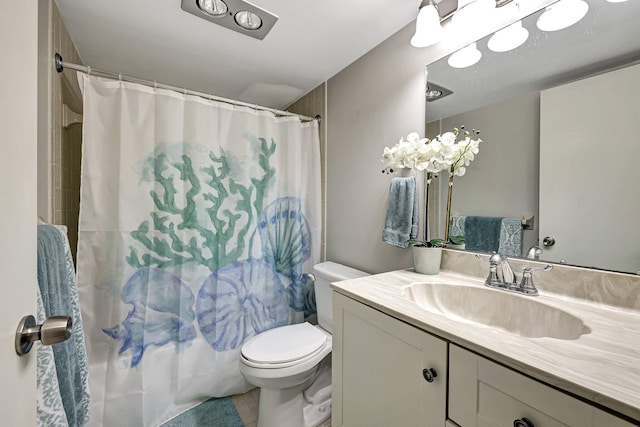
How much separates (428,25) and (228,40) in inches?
41.9

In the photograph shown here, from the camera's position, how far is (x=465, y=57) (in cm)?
112

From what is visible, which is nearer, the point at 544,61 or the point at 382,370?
the point at 382,370

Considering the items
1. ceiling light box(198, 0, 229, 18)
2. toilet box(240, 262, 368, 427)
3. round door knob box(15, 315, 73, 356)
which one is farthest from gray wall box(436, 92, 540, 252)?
round door knob box(15, 315, 73, 356)

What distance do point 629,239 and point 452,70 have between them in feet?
2.98

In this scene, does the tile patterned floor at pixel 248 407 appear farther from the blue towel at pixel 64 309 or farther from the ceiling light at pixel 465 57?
the ceiling light at pixel 465 57

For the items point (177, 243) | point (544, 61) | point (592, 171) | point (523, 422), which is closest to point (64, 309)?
point (177, 243)

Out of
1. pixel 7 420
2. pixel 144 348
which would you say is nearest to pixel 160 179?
pixel 144 348

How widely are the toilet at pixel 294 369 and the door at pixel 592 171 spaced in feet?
3.06

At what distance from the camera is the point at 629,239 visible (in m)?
0.75

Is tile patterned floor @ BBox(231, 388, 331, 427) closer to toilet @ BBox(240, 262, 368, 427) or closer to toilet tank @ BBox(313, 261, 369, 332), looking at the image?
toilet @ BBox(240, 262, 368, 427)

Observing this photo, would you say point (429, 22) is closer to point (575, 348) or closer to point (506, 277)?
point (506, 277)

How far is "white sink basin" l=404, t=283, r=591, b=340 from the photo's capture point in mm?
731

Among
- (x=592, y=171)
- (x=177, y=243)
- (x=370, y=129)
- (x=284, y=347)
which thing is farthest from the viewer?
(x=370, y=129)

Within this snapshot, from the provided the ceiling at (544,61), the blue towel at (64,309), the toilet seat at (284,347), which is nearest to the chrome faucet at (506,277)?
the ceiling at (544,61)
